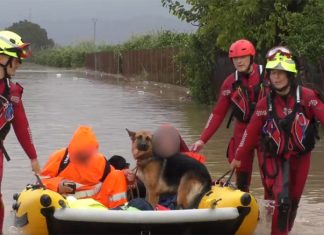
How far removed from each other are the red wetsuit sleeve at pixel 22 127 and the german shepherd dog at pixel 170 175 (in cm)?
99

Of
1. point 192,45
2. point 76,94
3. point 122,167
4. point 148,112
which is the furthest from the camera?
point 76,94

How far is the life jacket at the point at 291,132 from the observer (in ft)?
22.0

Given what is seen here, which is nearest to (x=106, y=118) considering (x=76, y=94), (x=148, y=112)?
(x=148, y=112)

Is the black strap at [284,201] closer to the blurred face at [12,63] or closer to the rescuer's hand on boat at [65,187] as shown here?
the rescuer's hand on boat at [65,187]

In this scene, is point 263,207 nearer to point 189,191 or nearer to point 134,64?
point 189,191

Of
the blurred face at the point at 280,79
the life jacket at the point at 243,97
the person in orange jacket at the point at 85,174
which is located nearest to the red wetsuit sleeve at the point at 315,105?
the blurred face at the point at 280,79

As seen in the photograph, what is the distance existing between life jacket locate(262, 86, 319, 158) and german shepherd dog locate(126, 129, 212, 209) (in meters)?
0.71

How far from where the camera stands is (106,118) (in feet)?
62.3

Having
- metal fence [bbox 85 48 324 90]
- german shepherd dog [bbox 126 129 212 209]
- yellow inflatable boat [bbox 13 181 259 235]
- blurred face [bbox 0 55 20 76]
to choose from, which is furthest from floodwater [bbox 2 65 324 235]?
blurred face [bbox 0 55 20 76]

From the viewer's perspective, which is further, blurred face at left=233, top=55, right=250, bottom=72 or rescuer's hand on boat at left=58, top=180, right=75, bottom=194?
blurred face at left=233, top=55, right=250, bottom=72

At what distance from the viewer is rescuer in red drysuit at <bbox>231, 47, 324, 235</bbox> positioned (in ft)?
22.0

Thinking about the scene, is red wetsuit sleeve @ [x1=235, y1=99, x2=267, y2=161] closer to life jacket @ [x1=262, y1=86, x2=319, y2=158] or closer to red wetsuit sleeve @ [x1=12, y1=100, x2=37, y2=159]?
life jacket @ [x1=262, y1=86, x2=319, y2=158]

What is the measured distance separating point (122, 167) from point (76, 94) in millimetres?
21790

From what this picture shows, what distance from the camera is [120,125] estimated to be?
17344 mm
